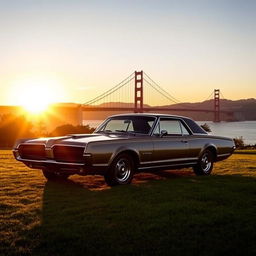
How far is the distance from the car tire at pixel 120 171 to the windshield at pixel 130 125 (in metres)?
0.90

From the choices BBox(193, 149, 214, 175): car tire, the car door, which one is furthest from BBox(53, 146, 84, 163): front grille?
BBox(193, 149, 214, 175): car tire

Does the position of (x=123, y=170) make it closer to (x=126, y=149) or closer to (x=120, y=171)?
(x=120, y=171)

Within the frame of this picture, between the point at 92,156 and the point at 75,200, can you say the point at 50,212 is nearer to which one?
the point at 75,200

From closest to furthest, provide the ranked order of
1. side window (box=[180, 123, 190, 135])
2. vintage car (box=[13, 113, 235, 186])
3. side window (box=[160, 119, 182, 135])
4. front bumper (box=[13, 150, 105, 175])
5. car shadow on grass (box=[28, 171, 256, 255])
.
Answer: car shadow on grass (box=[28, 171, 256, 255]) → front bumper (box=[13, 150, 105, 175]) → vintage car (box=[13, 113, 235, 186]) → side window (box=[160, 119, 182, 135]) → side window (box=[180, 123, 190, 135])

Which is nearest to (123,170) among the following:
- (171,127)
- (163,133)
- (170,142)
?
(163,133)

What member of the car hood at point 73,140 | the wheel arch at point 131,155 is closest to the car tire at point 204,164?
the wheel arch at point 131,155

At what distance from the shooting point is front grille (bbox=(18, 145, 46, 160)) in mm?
8477

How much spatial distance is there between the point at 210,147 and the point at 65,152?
4.23 meters

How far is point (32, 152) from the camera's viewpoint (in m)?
8.70

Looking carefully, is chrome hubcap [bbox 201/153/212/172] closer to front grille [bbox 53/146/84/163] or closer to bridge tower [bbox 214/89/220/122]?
front grille [bbox 53/146/84/163]

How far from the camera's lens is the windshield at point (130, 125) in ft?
30.5

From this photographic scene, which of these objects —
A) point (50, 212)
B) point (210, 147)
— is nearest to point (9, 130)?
point (210, 147)

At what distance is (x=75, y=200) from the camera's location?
278 inches

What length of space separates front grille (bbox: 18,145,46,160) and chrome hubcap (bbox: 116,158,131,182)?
148cm
